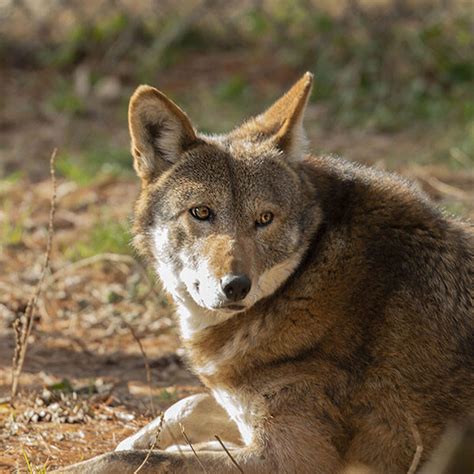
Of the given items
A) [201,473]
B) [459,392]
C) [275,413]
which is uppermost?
[459,392]

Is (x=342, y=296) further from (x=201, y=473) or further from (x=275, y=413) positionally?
(x=201, y=473)

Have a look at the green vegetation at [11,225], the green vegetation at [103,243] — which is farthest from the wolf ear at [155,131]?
the green vegetation at [11,225]

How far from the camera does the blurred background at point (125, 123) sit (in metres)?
6.59

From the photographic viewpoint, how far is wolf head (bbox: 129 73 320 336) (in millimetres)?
4816

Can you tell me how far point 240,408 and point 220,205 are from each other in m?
0.99

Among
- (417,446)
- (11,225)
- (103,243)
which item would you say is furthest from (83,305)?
(417,446)

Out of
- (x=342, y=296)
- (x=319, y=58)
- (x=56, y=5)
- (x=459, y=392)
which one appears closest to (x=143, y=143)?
(x=342, y=296)

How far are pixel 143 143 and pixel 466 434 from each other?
220 cm

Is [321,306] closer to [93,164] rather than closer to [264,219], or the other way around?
[264,219]

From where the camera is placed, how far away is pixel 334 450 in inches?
181

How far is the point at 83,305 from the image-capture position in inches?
304

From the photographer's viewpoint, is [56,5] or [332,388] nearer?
[332,388]

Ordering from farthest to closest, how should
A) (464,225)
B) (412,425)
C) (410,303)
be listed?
(464,225), (410,303), (412,425)

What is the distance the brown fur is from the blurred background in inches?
44.0
